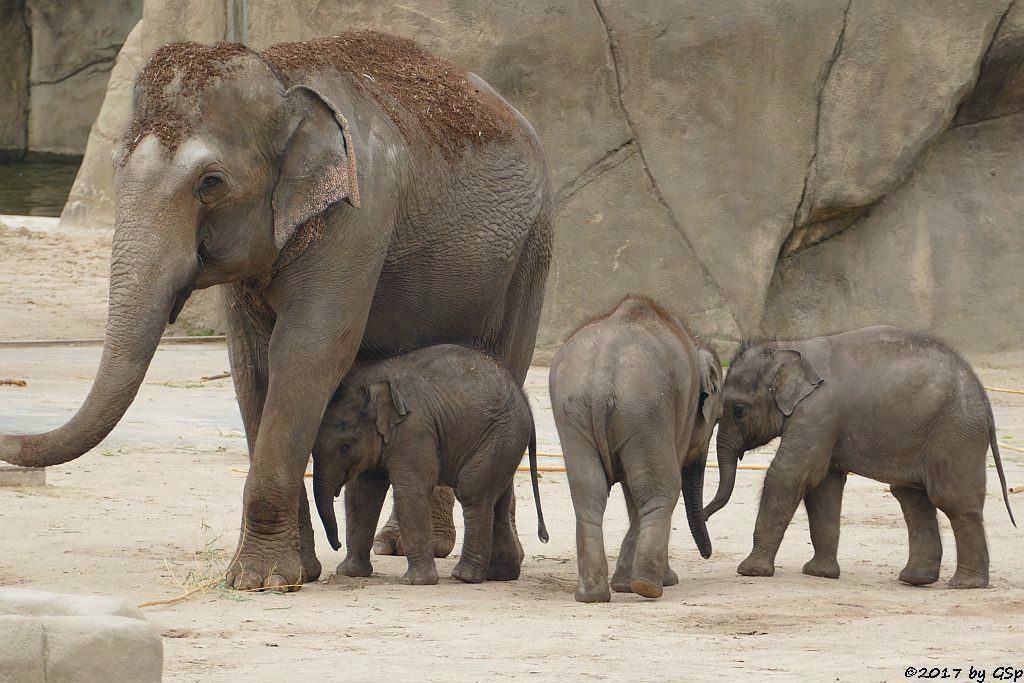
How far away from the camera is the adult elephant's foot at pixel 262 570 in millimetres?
6047

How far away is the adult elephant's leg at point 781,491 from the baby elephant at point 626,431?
58 centimetres

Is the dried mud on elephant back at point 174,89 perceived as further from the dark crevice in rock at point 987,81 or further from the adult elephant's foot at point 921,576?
the dark crevice in rock at point 987,81

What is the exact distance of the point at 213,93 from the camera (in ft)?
18.9

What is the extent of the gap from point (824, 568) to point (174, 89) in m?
3.06

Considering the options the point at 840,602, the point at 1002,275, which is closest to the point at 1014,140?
the point at 1002,275

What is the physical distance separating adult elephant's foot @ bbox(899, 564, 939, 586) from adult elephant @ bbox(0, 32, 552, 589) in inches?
77.4

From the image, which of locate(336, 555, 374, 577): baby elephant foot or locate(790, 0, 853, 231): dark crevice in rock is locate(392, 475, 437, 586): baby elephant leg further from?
locate(790, 0, 853, 231): dark crevice in rock

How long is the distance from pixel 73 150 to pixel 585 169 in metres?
20.2

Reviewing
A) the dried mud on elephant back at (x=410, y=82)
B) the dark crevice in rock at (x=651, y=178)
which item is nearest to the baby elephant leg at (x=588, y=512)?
the dried mud on elephant back at (x=410, y=82)

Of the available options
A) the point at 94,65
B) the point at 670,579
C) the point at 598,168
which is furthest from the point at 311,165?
the point at 94,65

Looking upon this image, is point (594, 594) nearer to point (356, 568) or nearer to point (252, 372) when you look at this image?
point (356, 568)

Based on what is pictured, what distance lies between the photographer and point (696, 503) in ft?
22.2

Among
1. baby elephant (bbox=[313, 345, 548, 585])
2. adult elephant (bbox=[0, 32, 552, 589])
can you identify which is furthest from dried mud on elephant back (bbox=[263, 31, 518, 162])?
baby elephant (bbox=[313, 345, 548, 585])

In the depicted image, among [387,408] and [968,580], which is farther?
[968,580]
